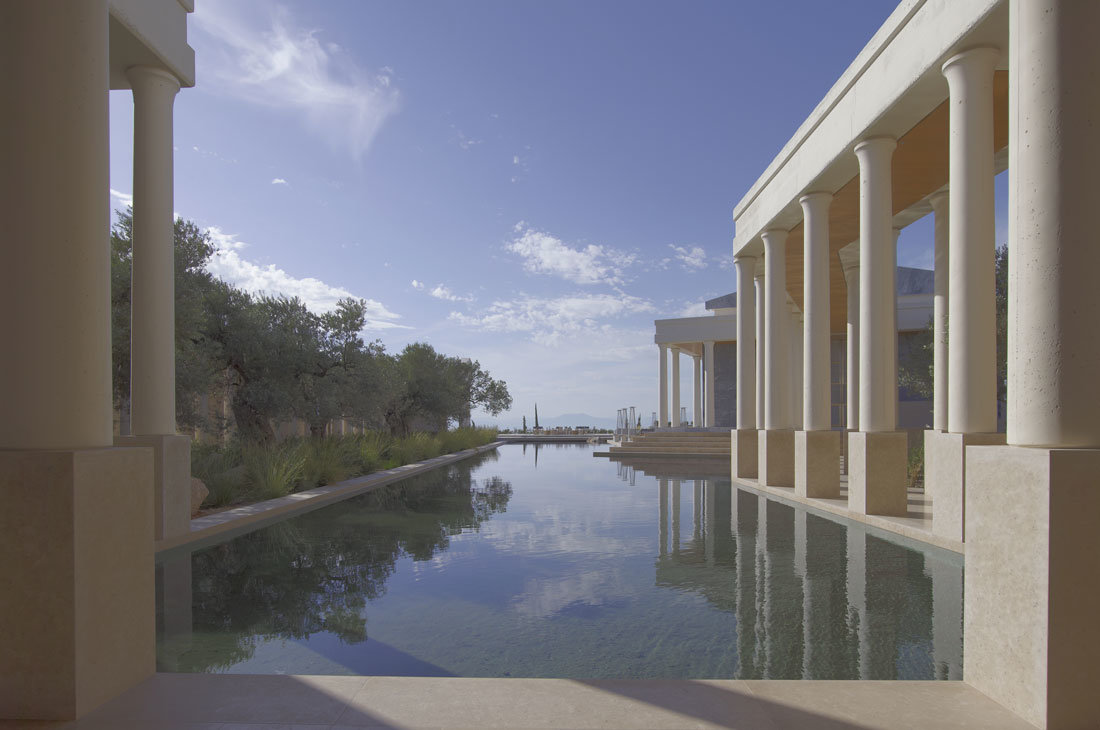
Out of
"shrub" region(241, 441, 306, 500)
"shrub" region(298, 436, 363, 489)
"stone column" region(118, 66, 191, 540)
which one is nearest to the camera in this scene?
"stone column" region(118, 66, 191, 540)

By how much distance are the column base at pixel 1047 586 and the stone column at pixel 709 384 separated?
29.9m

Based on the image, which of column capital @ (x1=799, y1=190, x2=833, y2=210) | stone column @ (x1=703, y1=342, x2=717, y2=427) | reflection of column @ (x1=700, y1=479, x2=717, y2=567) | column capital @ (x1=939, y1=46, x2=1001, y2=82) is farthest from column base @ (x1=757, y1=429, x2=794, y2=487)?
stone column @ (x1=703, y1=342, x2=717, y2=427)

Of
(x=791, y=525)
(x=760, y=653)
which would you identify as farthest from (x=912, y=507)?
(x=760, y=653)

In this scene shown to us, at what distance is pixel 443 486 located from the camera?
658 inches

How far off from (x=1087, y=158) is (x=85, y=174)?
5376 millimetres

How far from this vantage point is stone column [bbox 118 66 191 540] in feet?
29.0

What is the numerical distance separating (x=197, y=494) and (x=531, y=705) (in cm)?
892

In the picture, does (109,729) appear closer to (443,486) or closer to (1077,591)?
(1077,591)

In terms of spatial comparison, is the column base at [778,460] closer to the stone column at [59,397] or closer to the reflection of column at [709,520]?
the reflection of column at [709,520]

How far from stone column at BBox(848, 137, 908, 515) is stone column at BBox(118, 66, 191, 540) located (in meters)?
10.2

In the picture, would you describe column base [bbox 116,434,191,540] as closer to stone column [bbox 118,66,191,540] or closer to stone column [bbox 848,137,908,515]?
stone column [bbox 118,66,191,540]

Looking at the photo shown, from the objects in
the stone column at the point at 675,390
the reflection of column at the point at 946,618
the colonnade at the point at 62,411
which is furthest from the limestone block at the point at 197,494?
the stone column at the point at 675,390

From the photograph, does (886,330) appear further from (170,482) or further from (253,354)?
(253,354)

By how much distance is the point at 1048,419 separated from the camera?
3434 millimetres
